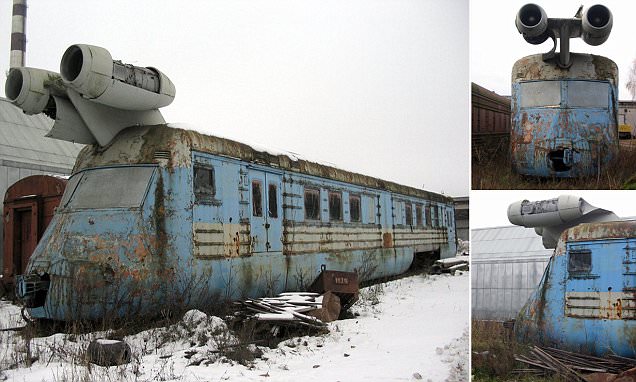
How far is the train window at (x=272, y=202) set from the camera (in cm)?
623

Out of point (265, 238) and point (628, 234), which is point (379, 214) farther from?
point (628, 234)

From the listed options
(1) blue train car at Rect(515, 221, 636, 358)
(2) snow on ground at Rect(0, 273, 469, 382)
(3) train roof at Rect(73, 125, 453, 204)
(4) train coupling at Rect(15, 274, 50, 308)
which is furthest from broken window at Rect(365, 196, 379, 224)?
(4) train coupling at Rect(15, 274, 50, 308)

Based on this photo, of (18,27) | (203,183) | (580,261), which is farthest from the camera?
(18,27)

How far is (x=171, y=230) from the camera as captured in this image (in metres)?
5.09

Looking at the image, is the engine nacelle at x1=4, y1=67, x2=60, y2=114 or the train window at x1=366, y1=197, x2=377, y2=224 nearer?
the engine nacelle at x1=4, y1=67, x2=60, y2=114

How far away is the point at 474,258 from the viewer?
209 inches

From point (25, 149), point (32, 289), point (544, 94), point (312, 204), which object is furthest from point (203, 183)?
point (25, 149)

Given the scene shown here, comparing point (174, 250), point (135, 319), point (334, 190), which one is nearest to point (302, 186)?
point (334, 190)

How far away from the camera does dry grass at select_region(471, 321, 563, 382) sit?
4.44 meters

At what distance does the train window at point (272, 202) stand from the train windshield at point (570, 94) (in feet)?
9.02

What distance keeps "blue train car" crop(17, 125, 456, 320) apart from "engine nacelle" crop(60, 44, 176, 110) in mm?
305

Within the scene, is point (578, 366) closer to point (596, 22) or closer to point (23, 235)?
point (596, 22)

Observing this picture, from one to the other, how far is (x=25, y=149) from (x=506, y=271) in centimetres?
604

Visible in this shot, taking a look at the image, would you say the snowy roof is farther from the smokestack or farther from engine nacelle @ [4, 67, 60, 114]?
the smokestack
